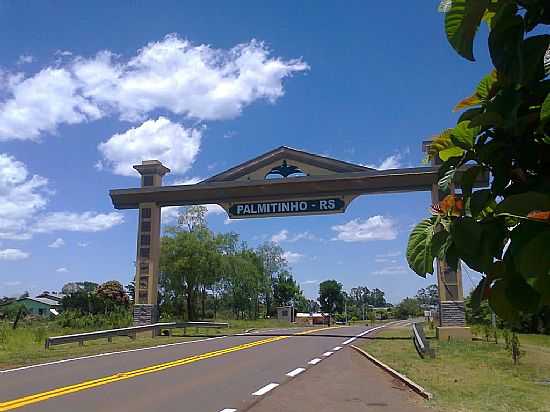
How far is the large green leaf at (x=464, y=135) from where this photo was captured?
1521 millimetres

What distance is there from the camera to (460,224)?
1.50 metres

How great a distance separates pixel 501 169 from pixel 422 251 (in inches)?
11.9

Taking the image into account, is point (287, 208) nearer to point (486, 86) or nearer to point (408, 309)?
point (486, 86)

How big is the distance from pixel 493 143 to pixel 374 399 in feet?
36.5

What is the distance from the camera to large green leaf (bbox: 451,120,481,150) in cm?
152

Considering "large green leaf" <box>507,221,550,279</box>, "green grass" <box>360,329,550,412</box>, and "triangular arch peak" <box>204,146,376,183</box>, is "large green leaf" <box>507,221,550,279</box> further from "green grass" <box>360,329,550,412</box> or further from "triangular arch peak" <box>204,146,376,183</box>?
"triangular arch peak" <box>204,146,376,183</box>

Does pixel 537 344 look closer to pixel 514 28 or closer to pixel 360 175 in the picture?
pixel 360 175

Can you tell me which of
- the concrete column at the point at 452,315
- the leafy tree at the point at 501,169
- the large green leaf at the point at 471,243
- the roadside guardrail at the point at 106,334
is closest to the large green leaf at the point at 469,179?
the leafy tree at the point at 501,169

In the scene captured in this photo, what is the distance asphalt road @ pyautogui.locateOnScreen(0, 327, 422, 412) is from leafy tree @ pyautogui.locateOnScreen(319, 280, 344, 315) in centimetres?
12982

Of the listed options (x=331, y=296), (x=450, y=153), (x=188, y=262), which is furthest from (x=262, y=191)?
(x=331, y=296)

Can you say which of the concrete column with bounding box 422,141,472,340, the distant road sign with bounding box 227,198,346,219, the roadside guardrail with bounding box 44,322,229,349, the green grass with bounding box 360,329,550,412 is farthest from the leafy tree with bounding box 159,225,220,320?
the green grass with bounding box 360,329,550,412

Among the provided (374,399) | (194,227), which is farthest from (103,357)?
(194,227)

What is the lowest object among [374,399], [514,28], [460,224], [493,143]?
[374,399]

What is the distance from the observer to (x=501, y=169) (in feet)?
4.83
